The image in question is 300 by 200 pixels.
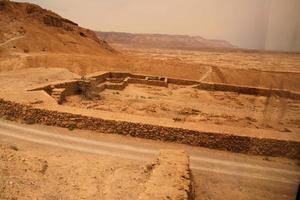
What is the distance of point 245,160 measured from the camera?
12.3 m

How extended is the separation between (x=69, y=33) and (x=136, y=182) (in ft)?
148

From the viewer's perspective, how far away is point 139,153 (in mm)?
11969

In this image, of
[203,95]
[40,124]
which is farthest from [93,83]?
[203,95]

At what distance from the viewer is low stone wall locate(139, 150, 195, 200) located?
23.2 feet

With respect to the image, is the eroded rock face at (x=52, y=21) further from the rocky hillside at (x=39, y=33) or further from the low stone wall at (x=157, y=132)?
the low stone wall at (x=157, y=132)

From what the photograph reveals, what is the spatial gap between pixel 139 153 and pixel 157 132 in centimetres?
168

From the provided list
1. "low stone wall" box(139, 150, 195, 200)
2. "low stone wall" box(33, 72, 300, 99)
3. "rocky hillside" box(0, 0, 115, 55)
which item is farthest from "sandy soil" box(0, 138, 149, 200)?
"rocky hillside" box(0, 0, 115, 55)

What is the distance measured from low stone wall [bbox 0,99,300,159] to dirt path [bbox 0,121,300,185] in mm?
791

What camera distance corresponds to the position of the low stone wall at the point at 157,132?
12.9 m

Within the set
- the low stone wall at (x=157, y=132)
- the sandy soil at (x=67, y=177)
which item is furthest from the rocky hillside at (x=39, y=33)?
the sandy soil at (x=67, y=177)

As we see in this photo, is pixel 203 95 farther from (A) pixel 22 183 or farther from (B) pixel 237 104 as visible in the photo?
(A) pixel 22 183

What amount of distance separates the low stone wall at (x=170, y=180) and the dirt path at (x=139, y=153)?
221 centimetres

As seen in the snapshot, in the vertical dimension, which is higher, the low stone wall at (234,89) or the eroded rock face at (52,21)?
the eroded rock face at (52,21)

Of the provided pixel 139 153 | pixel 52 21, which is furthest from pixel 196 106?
pixel 52 21
